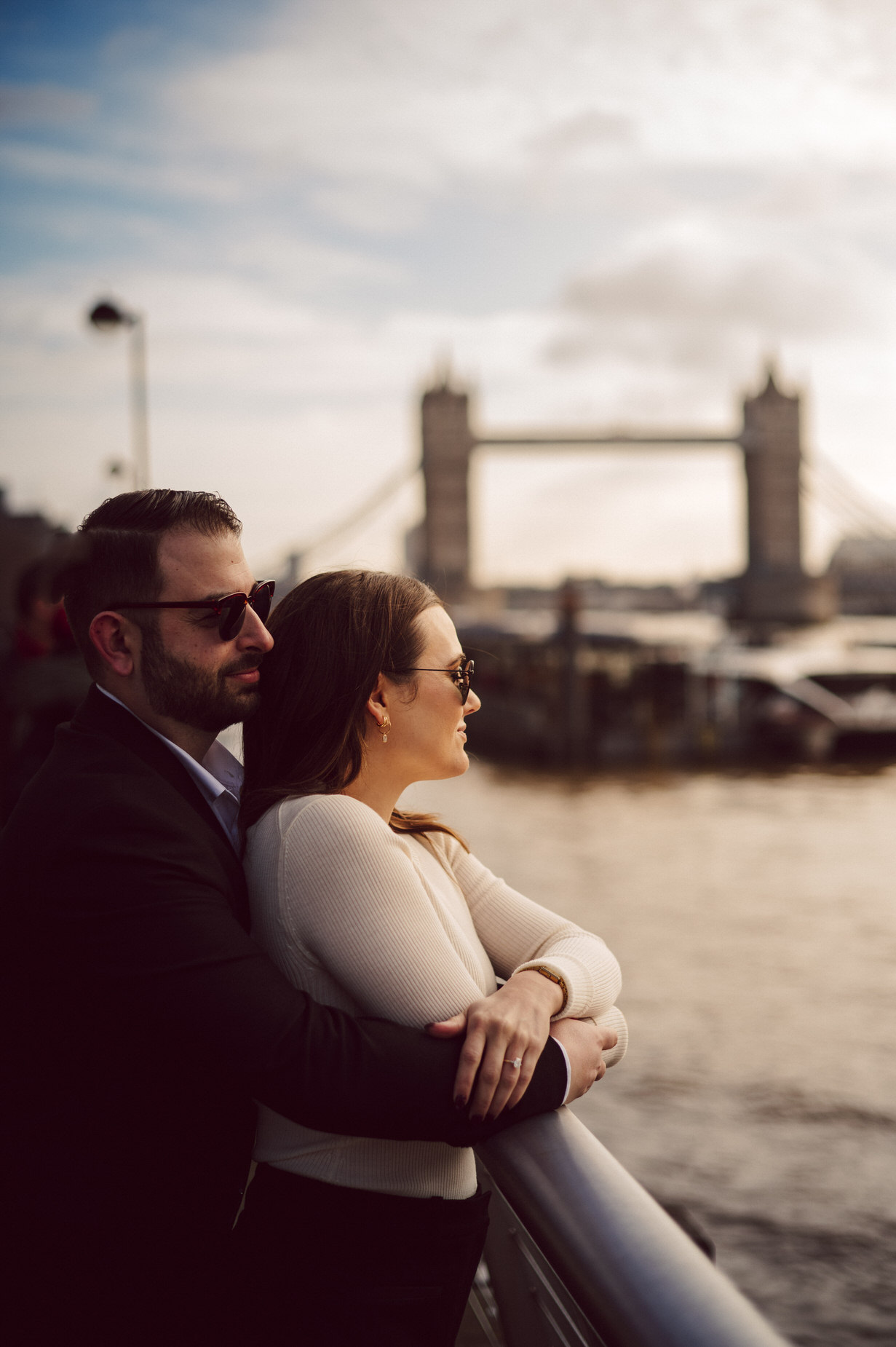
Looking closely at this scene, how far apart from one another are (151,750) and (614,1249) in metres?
0.65

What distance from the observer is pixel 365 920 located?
1.22 meters

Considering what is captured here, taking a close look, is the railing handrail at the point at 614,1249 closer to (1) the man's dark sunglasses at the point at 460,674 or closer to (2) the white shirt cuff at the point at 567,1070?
(2) the white shirt cuff at the point at 567,1070

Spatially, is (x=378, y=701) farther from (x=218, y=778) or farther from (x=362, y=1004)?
(x=362, y=1004)

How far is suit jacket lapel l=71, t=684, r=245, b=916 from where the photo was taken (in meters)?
1.27

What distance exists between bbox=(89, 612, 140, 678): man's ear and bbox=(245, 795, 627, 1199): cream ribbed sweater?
0.21 m

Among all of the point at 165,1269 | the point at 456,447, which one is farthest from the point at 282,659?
the point at 456,447

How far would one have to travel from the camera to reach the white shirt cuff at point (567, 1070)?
1.19 m

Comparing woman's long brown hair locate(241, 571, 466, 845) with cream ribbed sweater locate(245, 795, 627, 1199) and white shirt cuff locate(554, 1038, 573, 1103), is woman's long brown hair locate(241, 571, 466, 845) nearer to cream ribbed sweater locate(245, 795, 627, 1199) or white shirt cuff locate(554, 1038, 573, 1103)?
cream ribbed sweater locate(245, 795, 627, 1199)

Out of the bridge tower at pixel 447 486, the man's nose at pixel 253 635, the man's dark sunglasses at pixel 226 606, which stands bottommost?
the man's nose at pixel 253 635

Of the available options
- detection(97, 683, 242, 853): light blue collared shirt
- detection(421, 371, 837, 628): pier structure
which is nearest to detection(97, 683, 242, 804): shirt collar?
detection(97, 683, 242, 853): light blue collared shirt

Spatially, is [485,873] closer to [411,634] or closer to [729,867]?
[411,634]

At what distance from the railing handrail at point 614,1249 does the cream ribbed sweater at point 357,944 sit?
6.3 inches

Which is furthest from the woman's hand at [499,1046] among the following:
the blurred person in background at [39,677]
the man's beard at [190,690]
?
the blurred person in background at [39,677]

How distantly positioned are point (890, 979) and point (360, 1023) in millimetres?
5681
